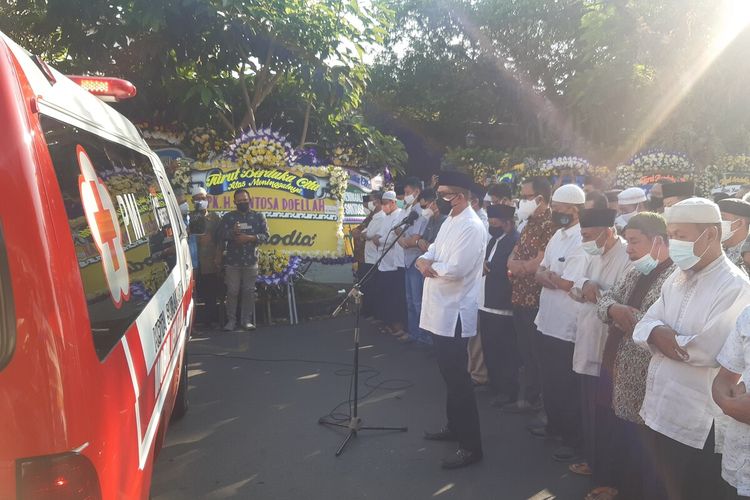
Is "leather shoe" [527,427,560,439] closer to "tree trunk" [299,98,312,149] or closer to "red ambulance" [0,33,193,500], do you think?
"red ambulance" [0,33,193,500]

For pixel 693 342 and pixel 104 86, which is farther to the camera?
pixel 104 86

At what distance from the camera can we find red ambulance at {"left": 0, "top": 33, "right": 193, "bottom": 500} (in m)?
1.77

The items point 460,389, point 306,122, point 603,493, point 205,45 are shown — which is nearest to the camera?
point 603,493

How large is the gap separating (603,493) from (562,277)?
4.95 ft

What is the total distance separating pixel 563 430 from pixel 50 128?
4195 mm

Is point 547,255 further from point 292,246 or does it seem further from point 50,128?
point 292,246

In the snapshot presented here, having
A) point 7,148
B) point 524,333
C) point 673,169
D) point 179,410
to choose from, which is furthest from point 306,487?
point 673,169

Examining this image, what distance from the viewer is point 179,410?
5562 millimetres

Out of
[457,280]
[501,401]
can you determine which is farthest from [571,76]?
[457,280]

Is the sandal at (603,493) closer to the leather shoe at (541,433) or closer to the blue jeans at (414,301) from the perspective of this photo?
the leather shoe at (541,433)

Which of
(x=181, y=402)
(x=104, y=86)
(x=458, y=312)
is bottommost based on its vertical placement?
(x=181, y=402)

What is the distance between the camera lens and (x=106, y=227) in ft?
8.16

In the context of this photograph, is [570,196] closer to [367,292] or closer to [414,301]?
[414,301]

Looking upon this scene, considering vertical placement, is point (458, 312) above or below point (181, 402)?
above
